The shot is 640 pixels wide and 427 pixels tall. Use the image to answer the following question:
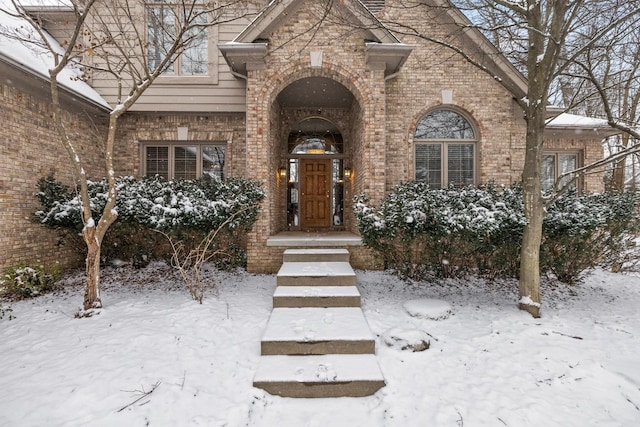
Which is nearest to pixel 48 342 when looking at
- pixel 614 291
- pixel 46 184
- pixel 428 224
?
pixel 46 184

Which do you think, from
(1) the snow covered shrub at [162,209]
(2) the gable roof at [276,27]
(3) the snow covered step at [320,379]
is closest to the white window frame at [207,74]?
(2) the gable roof at [276,27]

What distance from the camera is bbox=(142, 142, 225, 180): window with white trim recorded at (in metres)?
8.05

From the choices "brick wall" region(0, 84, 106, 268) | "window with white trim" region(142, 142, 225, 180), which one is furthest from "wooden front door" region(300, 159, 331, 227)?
"brick wall" region(0, 84, 106, 268)

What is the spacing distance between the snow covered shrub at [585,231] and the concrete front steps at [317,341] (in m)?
3.59

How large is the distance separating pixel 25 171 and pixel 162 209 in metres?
2.91

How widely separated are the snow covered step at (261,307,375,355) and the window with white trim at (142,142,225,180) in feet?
18.1

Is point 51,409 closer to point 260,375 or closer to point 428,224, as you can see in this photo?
point 260,375

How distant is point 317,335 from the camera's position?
11.2ft

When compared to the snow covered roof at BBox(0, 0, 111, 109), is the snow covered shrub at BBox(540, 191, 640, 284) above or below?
below

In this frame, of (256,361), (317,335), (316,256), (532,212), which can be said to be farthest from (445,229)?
(256,361)

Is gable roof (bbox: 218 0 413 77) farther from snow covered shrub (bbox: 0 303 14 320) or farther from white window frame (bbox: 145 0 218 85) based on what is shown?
snow covered shrub (bbox: 0 303 14 320)

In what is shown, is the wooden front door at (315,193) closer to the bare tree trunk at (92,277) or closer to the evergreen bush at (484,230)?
the evergreen bush at (484,230)

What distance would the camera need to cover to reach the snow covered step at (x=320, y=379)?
2834mm

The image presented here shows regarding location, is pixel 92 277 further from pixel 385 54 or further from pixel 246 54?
pixel 385 54
